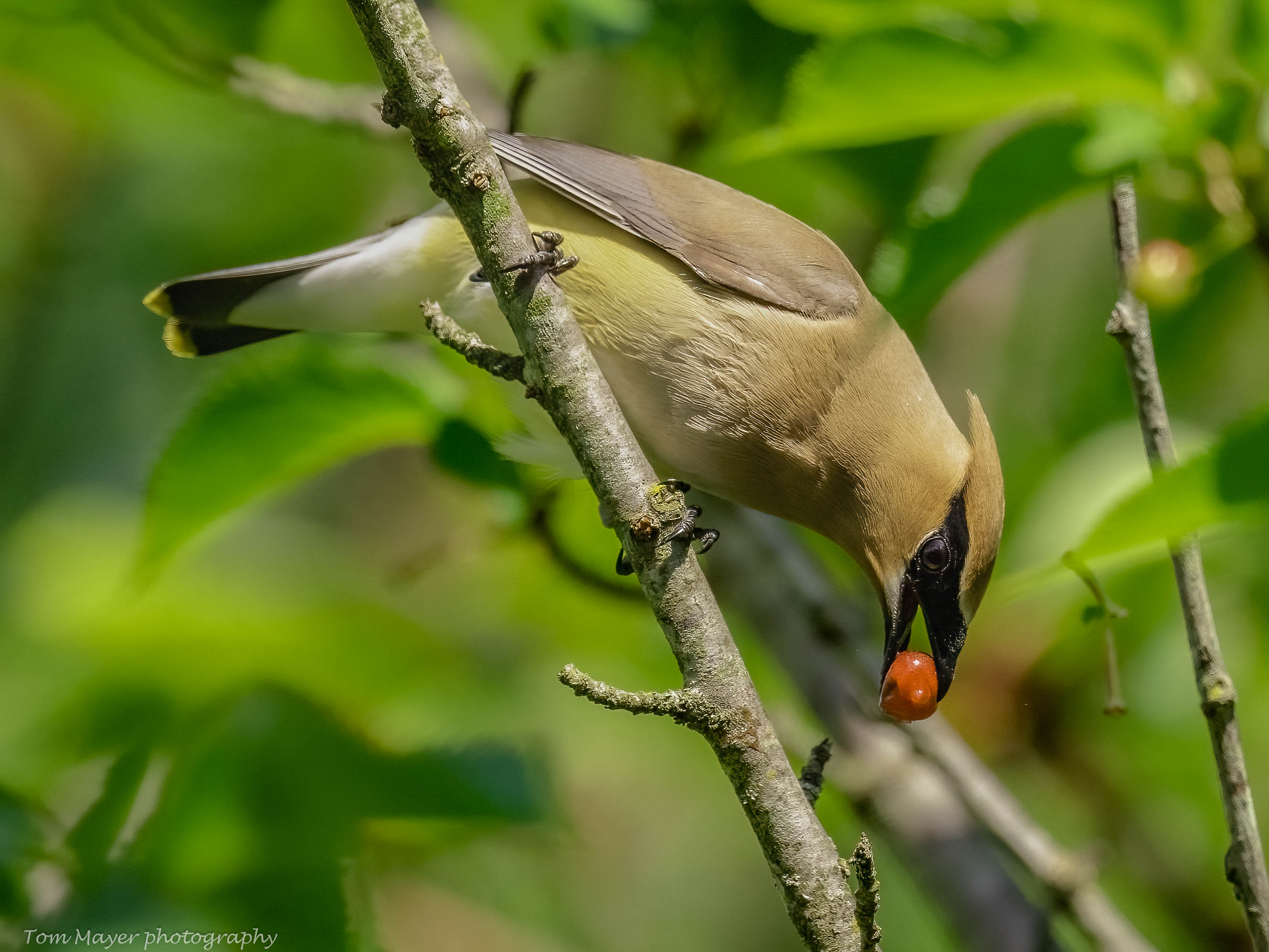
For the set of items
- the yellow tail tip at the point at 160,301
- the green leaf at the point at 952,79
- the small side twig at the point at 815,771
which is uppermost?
the green leaf at the point at 952,79

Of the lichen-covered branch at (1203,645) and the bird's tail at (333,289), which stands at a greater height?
the lichen-covered branch at (1203,645)

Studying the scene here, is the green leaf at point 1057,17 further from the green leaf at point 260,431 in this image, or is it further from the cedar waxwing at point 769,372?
the green leaf at point 260,431

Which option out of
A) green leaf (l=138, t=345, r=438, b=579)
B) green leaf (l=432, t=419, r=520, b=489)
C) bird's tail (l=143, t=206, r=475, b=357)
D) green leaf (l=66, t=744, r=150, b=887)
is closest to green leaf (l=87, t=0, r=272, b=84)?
bird's tail (l=143, t=206, r=475, b=357)

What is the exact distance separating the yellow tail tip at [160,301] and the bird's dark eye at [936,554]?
250 centimetres

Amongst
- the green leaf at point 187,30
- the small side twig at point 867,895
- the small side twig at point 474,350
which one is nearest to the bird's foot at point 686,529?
the small side twig at point 474,350

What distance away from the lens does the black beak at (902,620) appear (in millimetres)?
3668

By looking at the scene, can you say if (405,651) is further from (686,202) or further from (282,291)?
(686,202)

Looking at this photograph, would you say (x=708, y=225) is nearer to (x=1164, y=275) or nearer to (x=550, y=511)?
(x=550, y=511)

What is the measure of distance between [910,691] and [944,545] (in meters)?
0.64

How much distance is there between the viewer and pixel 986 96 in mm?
2893

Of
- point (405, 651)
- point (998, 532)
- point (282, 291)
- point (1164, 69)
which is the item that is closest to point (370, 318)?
point (282, 291)

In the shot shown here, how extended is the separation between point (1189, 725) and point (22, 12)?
13.3 feet

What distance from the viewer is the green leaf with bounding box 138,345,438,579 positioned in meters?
3.59

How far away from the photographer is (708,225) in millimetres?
3857
